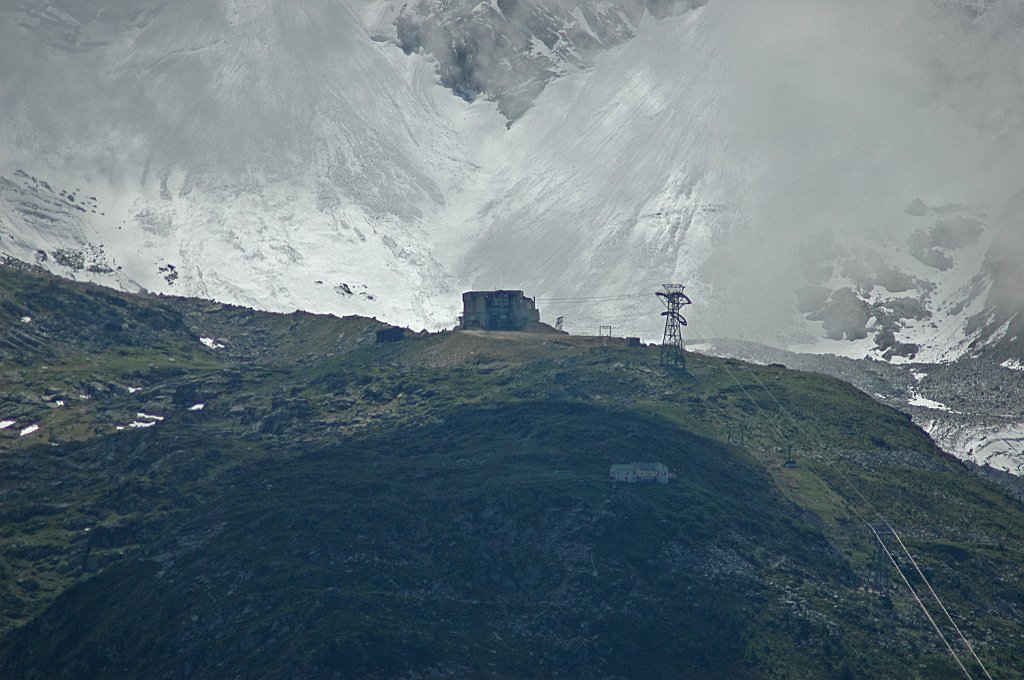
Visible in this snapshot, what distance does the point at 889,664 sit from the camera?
198750 mm

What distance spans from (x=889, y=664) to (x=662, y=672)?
26765 millimetres

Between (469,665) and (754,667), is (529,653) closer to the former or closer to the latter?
(469,665)

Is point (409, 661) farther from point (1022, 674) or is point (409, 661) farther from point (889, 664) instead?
point (1022, 674)

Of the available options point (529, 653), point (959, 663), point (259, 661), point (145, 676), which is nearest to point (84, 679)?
point (145, 676)

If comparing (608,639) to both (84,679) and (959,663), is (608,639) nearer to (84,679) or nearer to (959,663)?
(959,663)

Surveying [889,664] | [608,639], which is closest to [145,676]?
[608,639]

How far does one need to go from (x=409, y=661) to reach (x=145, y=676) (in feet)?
102

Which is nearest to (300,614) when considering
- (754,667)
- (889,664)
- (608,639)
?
(608,639)

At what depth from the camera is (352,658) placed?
19012 centimetres

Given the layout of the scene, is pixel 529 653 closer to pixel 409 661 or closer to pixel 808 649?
pixel 409 661

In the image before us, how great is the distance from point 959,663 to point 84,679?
101590 mm

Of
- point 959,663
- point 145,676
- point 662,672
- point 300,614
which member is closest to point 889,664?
point 959,663

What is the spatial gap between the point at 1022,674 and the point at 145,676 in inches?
3973

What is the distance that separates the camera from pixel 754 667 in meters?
196
